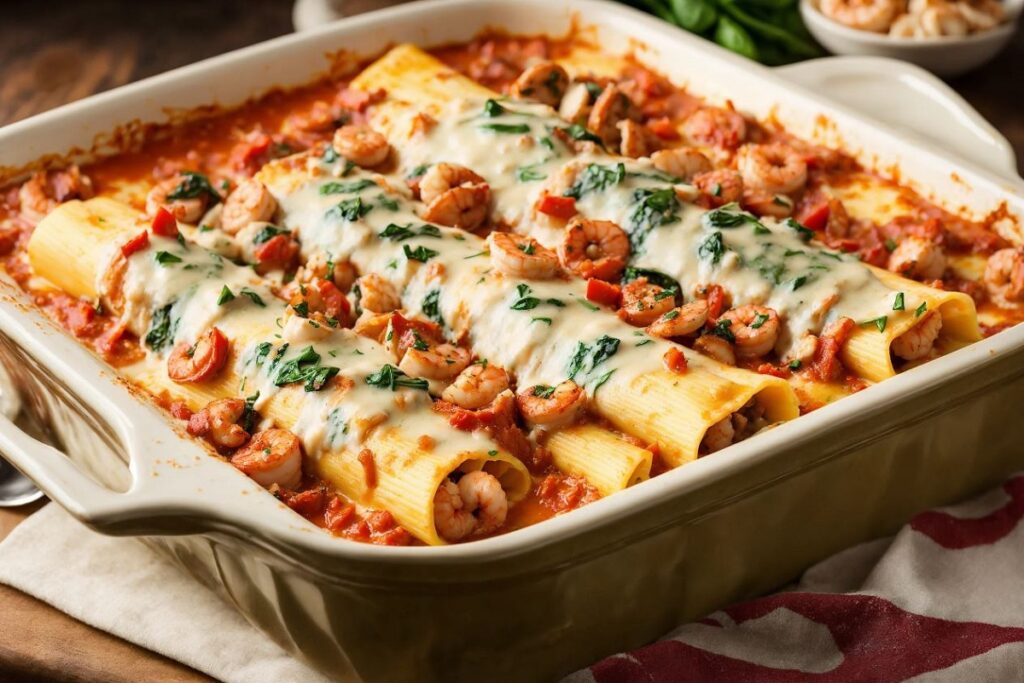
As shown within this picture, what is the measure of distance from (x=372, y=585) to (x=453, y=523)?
433 millimetres

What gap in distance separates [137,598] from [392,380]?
35.8 inches

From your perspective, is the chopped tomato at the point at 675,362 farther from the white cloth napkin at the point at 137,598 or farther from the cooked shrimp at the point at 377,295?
the white cloth napkin at the point at 137,598

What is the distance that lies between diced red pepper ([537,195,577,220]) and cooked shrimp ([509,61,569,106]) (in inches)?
37.0

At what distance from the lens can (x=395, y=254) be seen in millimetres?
4285

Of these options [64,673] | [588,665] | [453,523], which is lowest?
[64,673]

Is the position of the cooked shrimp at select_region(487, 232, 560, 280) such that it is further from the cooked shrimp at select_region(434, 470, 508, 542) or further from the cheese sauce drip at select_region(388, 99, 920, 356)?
the cooked shrimp at select_region(434, 470, 508, 542)

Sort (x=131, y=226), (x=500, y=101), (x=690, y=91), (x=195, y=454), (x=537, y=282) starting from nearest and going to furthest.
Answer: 1. (x=195, y=454)
2. (x=537, y=282)
3. (x=131, y=226)
4. (x=500, y=101)
5. (x=690, y=91)

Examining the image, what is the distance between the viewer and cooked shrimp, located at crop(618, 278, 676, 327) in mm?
4004

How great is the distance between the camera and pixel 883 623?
3580mm

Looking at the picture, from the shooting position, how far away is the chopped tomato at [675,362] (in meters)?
3.68

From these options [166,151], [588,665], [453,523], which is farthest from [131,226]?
[588,665]

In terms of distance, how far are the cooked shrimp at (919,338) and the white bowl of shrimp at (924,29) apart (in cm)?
232

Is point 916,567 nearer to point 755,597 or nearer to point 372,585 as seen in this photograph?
point 755,597

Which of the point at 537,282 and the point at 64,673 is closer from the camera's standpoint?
the point at 64,673
